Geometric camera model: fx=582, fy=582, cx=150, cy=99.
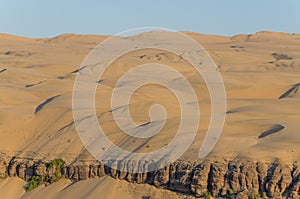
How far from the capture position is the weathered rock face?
14.3m

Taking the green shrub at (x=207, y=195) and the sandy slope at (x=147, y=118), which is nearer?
the green shrub at (x=207, y=195)

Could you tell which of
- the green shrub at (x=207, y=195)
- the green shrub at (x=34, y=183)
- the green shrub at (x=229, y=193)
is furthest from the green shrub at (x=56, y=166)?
the green shrub at (x=229, y=193)

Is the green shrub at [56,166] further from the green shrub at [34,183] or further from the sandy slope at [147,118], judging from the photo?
the green shrub at [34,183]

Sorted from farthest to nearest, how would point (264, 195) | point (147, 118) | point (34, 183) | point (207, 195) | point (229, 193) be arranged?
point (147, 118), point (34, 183), point (207, 195), point (229, 193), point (264, 195)

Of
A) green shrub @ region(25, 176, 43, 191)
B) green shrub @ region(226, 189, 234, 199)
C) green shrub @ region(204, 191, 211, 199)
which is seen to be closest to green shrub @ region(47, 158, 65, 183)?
green shrub @ region(25, 176, 43, 191)

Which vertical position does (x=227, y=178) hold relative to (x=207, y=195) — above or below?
above

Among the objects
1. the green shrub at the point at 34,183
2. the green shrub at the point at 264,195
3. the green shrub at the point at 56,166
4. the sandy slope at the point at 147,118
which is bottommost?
the green shrub at the point at 34,183

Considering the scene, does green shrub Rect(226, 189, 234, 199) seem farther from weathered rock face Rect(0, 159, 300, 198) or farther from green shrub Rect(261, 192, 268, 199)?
green shrub Rect(261, 192, 268, 199)

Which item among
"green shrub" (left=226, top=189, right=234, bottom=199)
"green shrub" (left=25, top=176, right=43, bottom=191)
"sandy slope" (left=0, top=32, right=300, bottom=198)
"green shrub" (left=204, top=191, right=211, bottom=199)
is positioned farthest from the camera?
"green shrub" (left=25, top=176, right=43, bottom=191)

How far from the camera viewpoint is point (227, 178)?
48.6ft

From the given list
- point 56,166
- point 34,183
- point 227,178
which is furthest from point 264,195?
point 34,183

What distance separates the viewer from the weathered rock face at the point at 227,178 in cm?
1427

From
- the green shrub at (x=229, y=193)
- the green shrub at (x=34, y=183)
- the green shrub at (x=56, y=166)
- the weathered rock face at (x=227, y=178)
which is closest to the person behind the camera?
the weathered rock face at (x=227, y=178)

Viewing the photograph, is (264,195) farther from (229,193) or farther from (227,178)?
(227,178)
